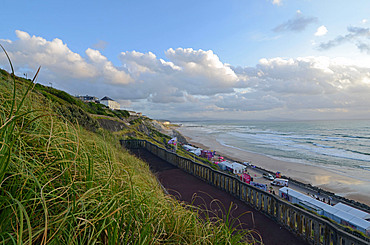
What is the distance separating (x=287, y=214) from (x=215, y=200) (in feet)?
6.31

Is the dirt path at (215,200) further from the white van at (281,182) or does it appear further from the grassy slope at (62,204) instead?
the white van at (281,182)

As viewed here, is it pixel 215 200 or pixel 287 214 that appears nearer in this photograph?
pixel 215 200

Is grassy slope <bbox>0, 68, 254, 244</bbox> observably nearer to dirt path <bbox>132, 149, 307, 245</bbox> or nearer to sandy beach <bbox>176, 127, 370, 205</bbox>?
dirt path <bbox>132, 149, 307, 245</bbox>

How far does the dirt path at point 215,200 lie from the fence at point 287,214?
157 mm

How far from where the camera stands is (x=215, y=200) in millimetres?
3949

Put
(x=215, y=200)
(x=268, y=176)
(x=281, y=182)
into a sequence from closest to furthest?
(x=215, y=200) < (x=281, y=182) < (x=268, y=176)

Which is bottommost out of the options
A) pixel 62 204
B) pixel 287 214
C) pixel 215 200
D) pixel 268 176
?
pixel 268 176

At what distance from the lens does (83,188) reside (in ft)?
5.62

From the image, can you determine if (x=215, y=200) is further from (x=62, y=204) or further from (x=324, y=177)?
(x=324, y=177)

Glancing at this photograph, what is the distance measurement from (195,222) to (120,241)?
2.91ft

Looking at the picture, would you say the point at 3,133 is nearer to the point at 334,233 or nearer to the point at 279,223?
the point at 334,233

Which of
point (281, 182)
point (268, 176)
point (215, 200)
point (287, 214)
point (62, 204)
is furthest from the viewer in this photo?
point (268, 176)

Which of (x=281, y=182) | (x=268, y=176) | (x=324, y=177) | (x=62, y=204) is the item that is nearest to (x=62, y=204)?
(x=62, y=204)

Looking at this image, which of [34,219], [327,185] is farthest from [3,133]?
[327,185]
